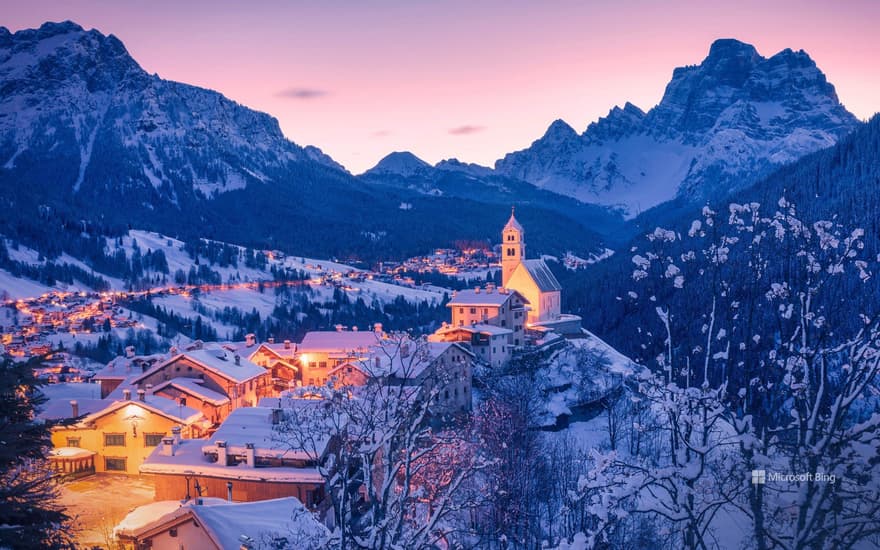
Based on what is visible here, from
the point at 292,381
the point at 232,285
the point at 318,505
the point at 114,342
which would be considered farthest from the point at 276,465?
the point at 232,285

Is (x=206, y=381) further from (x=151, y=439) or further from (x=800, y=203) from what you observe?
(x=800, y=203)

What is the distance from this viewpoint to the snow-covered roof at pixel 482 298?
219ft

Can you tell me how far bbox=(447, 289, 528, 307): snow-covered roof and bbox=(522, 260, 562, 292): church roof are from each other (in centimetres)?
669

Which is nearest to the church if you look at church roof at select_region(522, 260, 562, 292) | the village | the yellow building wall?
church roof at select_region(522, 260, 562, 292)

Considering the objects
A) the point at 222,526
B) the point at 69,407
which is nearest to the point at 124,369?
the point at 69,407

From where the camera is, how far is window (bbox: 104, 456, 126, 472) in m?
40.9

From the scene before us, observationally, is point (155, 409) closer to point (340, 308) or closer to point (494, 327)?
point (494, 327)

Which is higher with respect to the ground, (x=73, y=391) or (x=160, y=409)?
(x=160, y=409)

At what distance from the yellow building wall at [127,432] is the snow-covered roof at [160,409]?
0.16m

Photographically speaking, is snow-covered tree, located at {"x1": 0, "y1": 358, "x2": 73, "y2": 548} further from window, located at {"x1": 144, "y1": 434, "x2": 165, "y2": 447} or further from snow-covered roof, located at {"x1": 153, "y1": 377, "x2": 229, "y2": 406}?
snow-covered roof, located at {"x1": 153, "y1": 377, "x2": 229, "y2": 406}

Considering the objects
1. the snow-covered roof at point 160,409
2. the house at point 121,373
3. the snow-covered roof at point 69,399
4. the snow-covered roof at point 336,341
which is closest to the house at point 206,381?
the snow-covered roof at point 160,409

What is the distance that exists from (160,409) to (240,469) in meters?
13.1

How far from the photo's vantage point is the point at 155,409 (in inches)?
1618

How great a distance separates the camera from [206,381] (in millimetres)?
49875
